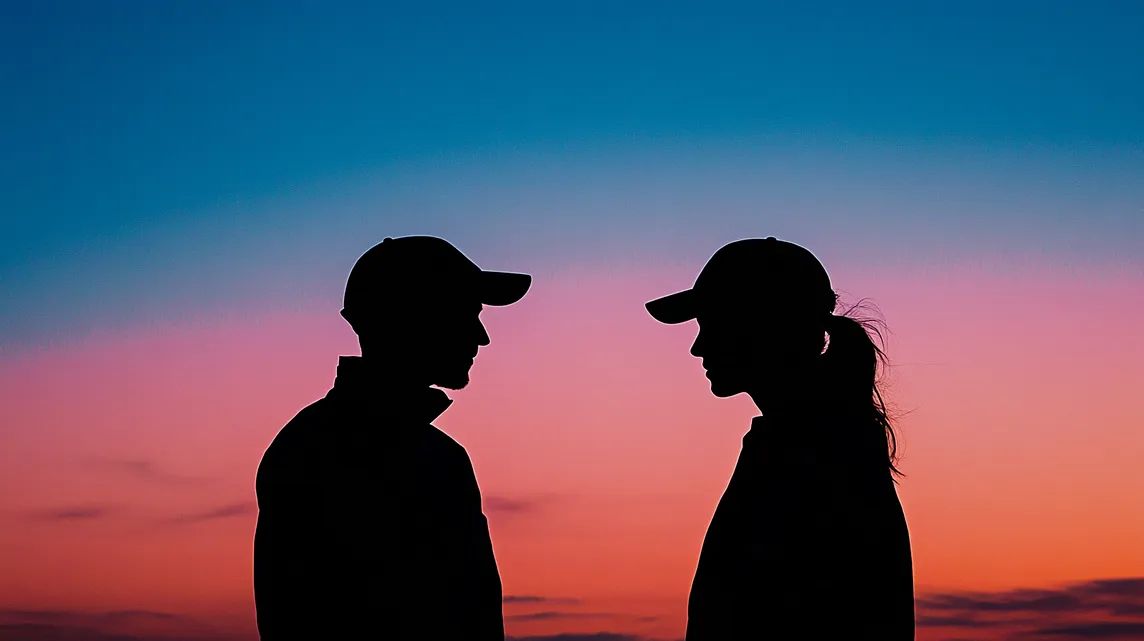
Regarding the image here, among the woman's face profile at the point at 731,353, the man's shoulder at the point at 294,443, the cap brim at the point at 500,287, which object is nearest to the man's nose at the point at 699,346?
the woman's face profile at the point at 731,353

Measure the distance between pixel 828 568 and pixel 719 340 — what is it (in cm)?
128

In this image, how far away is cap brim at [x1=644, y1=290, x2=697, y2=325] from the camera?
5.89m

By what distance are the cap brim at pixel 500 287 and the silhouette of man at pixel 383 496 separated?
0.20m

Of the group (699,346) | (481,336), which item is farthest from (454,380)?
(699,346)

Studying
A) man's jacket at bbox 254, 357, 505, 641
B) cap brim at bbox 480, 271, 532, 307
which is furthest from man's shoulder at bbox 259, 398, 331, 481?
cap brim at bbox 480, 271, 532, 307

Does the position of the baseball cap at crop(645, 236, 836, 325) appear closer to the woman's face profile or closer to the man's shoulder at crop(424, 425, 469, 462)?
the woman's face profile

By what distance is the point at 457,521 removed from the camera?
508 centimetres

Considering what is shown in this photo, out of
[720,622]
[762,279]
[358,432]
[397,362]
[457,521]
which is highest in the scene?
[762,279]

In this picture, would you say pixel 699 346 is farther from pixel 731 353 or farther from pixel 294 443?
Answer: pixel 294 443

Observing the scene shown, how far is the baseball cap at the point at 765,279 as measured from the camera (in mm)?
5590

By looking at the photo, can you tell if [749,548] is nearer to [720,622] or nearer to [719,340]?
[720,622]

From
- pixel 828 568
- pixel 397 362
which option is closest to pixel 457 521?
pixel 397 362

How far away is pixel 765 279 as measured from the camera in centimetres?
559

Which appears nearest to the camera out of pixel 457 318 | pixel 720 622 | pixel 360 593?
pixel 360 593
